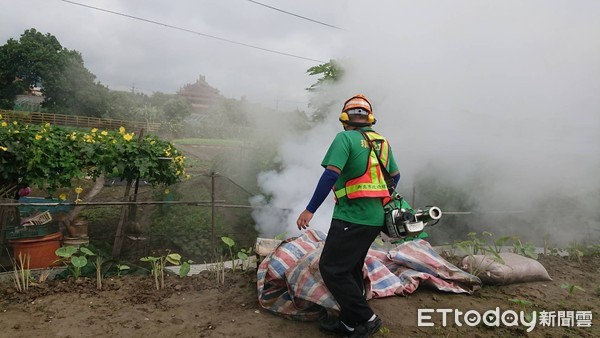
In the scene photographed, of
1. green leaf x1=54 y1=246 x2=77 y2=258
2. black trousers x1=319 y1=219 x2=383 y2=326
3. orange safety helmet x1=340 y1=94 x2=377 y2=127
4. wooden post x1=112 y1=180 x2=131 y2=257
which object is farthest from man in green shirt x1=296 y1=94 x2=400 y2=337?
wooden post x1=112 y1=180 x2=131 y2=257

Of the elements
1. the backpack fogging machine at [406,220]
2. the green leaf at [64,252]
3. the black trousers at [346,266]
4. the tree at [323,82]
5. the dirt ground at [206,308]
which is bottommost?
the dirt ground at [206,308]

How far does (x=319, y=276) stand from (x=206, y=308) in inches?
42.2

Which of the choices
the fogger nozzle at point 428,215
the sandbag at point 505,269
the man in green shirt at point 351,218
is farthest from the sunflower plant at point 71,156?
the sandbag at point 505,269

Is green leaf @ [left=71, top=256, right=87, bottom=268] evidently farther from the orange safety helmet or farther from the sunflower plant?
the orange safety helmet

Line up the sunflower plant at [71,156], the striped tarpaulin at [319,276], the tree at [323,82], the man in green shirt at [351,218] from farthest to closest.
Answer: the tree at [323,82] < the sunflower plant at [71,156] < the striped tarpaulin at [319,276] < the man in green shirt at [351,218]

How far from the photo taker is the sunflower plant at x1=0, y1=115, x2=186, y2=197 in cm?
470

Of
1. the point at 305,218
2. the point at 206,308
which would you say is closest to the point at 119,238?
the point at 206,308

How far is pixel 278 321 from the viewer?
3.19 meters

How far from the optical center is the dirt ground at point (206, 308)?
10.0 feet

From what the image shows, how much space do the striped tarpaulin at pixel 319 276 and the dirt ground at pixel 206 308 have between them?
93 millimetres

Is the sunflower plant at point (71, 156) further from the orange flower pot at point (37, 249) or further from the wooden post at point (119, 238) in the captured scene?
the orange flower pot at point (37, 249)

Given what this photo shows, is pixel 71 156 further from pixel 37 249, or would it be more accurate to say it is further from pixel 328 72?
pixel 328 72

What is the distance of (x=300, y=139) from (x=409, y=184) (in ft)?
7.70

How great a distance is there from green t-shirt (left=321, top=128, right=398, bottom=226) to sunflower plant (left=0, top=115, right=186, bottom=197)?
3.58 m
